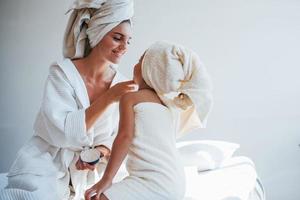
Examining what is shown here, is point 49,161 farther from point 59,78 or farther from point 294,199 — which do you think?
point 294,199

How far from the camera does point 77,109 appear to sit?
1.25 metres

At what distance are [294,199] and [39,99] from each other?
163cm

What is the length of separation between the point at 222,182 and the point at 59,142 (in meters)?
0.70

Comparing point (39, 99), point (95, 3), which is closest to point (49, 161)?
point (95, 3)

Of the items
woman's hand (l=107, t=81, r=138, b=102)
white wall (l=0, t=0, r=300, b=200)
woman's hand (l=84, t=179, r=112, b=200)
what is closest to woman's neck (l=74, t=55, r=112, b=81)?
woman's hand (l=107, t=81, r=138, b=102)

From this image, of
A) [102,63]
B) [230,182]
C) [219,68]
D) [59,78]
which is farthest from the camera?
[219,68]

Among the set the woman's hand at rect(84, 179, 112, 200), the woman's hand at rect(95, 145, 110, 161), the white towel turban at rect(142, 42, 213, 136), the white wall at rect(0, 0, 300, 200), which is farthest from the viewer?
the white wall at rect(0, 0, 300, 200)

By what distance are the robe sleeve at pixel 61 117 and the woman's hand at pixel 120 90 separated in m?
0.11

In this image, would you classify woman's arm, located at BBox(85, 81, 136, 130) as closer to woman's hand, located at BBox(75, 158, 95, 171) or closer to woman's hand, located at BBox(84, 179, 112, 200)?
woman's hand, located at BBox(75, 158, 95, 171)

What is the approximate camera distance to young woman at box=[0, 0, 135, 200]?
1147 millimetres

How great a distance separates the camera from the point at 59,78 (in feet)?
4.12

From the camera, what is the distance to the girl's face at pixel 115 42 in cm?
130

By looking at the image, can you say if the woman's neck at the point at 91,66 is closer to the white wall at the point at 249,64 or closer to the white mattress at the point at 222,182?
the white mattress at the point at 222,182

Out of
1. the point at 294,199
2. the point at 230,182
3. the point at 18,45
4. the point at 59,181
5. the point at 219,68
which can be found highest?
the point at 18,45
